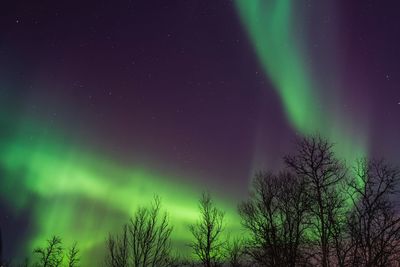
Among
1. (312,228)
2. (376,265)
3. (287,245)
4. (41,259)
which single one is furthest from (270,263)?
(41,259)

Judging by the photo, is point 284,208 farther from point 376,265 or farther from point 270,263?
point 376,265

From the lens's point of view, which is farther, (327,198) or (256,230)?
(256,230)

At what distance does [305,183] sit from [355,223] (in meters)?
5.89

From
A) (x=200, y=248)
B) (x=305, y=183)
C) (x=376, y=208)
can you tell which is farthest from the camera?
(x=200, y=248)

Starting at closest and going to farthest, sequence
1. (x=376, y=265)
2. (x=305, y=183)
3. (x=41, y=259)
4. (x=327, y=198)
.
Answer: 1. (x=376, y=265)
2. (x=327, y=198)
3. (x=305, y=183)
4. (x=41, y=259)

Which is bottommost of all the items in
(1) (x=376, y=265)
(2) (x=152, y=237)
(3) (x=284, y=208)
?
(1) (x=376, y=265)

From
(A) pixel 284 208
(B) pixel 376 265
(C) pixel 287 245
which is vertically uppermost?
(A) pixel 284 208

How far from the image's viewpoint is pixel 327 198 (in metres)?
21.5

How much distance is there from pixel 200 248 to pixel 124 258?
1850cm

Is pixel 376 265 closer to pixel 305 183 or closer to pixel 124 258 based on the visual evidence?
pixel 305 183

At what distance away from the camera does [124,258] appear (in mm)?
22422

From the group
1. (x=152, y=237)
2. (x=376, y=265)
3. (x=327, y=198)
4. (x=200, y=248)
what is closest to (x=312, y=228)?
(x=327, y=198)

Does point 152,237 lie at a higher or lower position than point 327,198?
lower


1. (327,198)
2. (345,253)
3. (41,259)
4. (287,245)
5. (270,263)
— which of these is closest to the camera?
(345,253)
